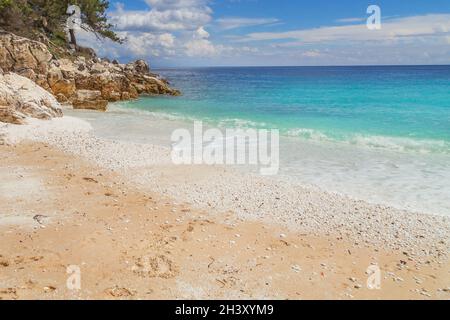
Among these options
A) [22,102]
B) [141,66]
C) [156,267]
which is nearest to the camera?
[156,267]

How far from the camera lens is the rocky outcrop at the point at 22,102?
59.9 ft

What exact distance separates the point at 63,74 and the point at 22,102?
14129 millimetres

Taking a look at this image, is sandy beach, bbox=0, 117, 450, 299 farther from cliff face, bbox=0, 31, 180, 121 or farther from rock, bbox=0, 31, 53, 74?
rock, bbox=0, 31, 53, 74

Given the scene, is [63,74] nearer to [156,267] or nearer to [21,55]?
[21,55]

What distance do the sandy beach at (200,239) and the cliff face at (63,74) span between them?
19.8 m

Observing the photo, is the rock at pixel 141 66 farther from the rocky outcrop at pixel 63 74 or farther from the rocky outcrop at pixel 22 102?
the rocky outcrop at pixel 22 102

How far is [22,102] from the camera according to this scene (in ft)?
65.2

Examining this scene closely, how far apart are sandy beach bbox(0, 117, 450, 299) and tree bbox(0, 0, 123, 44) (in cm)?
3138

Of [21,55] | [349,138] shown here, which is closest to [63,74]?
[21,55]

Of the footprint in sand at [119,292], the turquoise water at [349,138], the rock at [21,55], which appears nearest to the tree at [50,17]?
the rock at [21,55]

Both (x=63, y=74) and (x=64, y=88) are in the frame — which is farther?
(x=63, y=74)

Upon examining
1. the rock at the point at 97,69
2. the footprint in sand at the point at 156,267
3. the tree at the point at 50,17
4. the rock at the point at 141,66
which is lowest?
the footprint in sand at the point at 156,267

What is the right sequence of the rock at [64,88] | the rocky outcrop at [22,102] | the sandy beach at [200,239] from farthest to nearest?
the rock at [64,88] → the rocky outcrop at [22,102] → the sandy beach at [200,239]

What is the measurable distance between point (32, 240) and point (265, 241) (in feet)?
16.0
